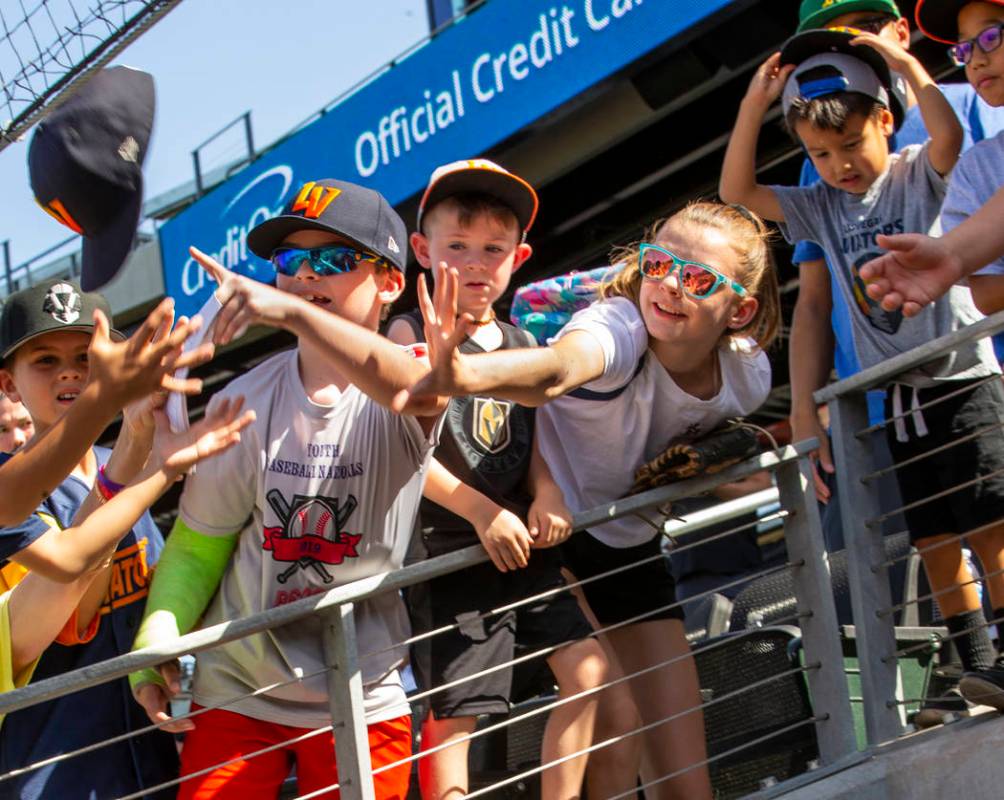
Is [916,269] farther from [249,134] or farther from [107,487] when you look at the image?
[249,134]

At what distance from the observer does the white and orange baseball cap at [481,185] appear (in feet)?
10.8

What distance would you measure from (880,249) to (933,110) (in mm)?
363

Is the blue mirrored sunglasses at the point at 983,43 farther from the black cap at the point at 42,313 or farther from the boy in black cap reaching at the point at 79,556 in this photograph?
the black cap at the point at 42,313

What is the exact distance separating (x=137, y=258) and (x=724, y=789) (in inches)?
391

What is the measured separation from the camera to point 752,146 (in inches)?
145

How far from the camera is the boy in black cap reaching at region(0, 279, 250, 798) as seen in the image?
2496 millimetres

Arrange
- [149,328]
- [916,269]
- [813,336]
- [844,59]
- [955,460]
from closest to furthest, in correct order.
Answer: [149,328]
[916,269]
[955,460]
[844,59]
[813,336]

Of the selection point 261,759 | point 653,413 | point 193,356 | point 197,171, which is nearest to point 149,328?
point 193,356

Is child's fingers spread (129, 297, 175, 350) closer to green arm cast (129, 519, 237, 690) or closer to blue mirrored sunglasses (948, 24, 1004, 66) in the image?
green arm cast (129, 519, 237, 690)

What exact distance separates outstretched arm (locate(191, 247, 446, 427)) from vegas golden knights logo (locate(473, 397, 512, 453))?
60 centimetres

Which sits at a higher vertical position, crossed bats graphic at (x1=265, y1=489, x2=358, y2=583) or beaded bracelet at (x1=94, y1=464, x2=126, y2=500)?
beaded bracelet at (x1=94, y1=464, x2=126, y2=500)

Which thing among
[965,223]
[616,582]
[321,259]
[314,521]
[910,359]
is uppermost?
[321,259]

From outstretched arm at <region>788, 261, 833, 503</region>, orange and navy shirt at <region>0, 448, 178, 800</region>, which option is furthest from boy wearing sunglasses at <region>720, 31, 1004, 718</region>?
orange and navy shirt at <region>0, 448, 178, 800</region>

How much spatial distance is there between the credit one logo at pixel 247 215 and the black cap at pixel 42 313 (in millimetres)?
5568
